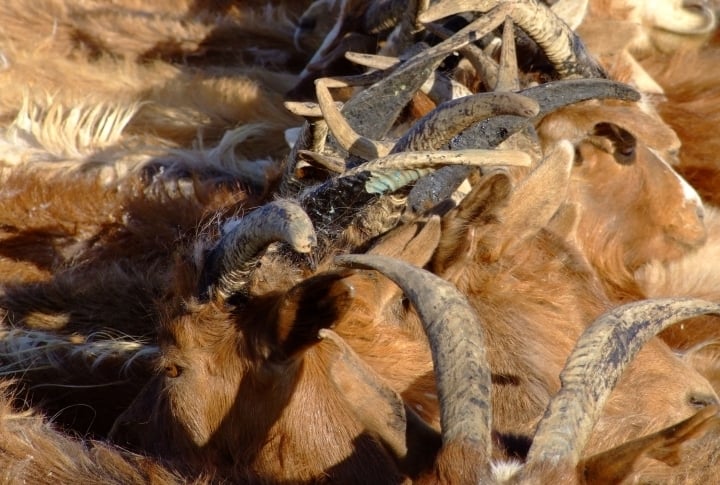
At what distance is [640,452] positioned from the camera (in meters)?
2.31

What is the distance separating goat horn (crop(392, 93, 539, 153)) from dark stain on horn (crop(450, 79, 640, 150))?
0.86 ft

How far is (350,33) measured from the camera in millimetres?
5238

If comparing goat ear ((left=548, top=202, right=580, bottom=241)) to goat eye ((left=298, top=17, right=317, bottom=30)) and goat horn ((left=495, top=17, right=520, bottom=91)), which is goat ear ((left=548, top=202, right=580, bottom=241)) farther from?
goat eye ((left=298, top=17, right=317, bottom=30))

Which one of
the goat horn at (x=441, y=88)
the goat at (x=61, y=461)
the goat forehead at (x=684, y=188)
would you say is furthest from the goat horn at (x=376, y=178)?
the goat forehead at (x=684, y=188)

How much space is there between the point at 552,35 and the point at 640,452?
2216 millimetres

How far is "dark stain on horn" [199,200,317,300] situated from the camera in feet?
8.13

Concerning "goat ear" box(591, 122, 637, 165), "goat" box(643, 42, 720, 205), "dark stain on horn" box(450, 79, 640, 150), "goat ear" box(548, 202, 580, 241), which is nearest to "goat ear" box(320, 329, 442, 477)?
"dark stain on horn" box(450, 79, 640, 150)

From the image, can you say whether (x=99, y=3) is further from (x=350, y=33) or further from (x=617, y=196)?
(x=617, y=196)

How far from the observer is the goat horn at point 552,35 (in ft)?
12.7

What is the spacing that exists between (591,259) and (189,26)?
139 inches

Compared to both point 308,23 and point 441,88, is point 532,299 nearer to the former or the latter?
point 441,88

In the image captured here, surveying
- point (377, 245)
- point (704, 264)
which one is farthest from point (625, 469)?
point (704, 264)

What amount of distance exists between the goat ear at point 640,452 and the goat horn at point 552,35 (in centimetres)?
185

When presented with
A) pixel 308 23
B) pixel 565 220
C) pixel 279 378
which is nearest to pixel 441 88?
pixel 565 220
